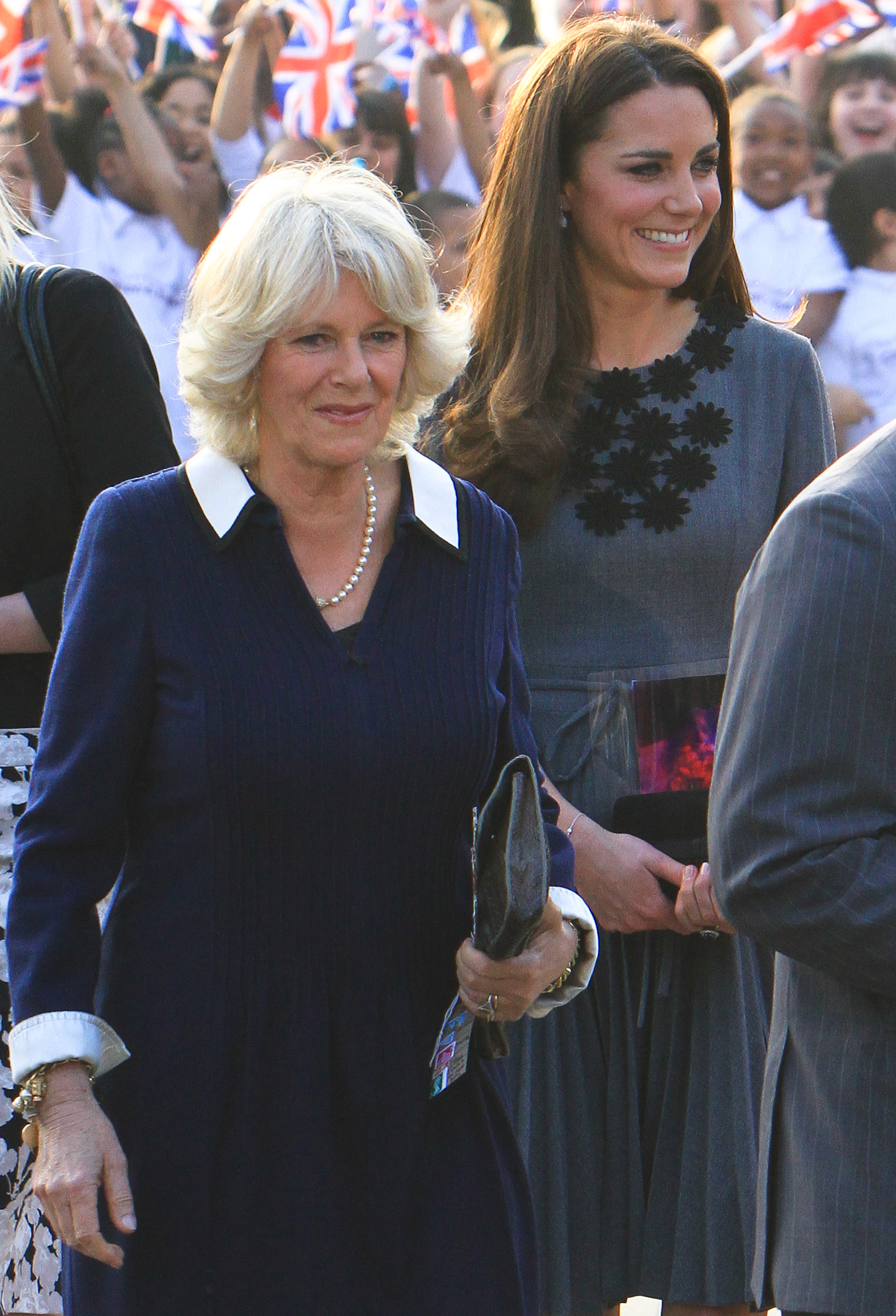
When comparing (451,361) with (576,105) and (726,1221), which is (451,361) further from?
(726,1221)

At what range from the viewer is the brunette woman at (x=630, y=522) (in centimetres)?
267

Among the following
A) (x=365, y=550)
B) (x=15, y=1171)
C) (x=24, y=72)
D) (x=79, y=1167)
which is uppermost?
(x=24, y=72)

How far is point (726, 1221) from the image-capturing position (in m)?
2.63

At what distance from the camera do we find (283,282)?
2.07 meters

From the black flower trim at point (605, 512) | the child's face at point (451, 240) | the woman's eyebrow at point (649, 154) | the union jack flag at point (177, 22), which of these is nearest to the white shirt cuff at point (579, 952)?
the black flower trim at point (605, 512)

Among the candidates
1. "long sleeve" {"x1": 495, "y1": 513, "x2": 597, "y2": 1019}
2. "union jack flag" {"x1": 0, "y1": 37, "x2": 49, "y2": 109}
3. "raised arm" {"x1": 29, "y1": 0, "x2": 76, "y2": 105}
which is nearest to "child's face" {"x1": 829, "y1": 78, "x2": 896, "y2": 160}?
"raised arm" {"x1": 29, "y1": 0, "x2": 76, "y2": 105}

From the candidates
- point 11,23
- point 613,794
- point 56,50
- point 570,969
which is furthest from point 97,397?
point 11,23

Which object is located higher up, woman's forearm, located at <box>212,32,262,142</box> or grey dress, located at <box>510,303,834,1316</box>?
woman's forearm, located at <box>212,32,262,142</box>

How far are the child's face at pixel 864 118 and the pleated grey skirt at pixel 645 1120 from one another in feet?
8.60

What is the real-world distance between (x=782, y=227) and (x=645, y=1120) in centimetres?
270

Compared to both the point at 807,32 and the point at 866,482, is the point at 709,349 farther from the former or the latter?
the point at 807,32

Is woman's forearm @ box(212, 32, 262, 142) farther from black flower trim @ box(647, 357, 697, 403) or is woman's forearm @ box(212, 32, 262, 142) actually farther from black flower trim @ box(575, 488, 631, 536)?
black flower trim @ box(575, 488, 631, 536)

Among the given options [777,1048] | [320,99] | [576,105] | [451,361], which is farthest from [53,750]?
[320,99]

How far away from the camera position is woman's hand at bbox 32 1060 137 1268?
1.88 m
